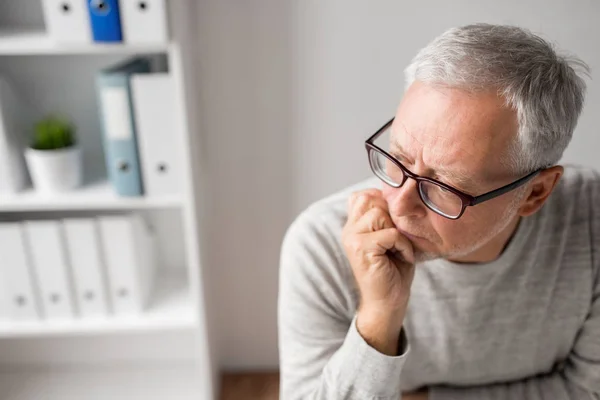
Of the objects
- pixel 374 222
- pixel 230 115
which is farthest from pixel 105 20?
pixel 374 222

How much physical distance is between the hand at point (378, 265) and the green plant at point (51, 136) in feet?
3.21

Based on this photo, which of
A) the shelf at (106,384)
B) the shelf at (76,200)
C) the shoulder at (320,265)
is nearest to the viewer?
the shoulder at (320,265)

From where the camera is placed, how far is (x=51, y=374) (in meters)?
2.15

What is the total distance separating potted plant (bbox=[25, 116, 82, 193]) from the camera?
5.23 ft

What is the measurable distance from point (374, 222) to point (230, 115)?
2.94 feet

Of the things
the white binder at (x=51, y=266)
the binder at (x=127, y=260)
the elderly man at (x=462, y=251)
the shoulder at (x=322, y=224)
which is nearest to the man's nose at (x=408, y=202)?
the elderly man at (x=462, y=251)

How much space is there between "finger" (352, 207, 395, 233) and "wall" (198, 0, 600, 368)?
793mm

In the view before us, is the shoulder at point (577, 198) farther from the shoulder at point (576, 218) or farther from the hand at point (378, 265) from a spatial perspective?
the hand at point (378, 265)

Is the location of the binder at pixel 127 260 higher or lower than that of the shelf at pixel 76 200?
lower

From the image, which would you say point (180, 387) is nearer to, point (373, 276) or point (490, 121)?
point (373, 276)

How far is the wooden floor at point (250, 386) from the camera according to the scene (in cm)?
209

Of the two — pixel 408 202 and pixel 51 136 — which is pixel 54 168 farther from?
pixel 408 202

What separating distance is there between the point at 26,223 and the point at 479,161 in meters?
1.36

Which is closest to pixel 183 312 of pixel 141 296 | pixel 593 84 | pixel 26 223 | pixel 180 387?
pixel 141 296
